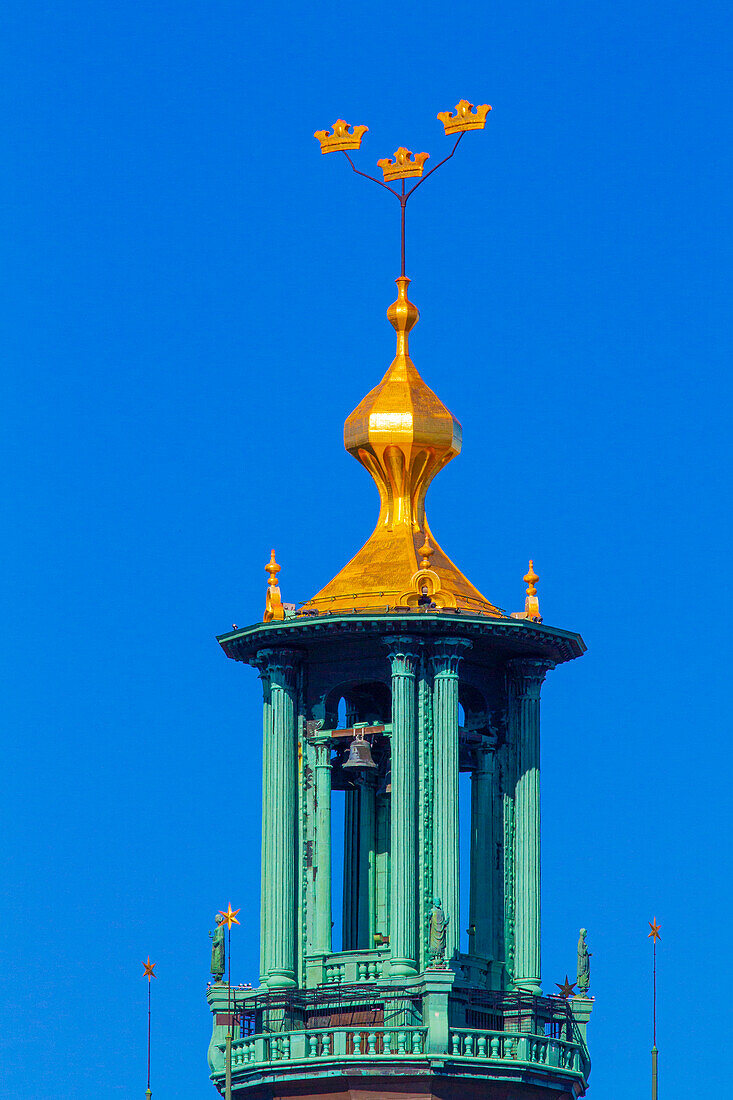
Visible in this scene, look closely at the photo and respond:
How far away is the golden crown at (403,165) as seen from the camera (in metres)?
114

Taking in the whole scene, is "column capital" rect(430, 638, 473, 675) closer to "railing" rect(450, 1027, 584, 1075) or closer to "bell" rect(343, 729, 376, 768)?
"bell" rect(343, 729, 376, 768)

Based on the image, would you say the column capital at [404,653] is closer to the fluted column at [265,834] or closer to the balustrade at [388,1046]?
the fluted column at [265,834]

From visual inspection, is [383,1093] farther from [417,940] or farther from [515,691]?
[515,691]

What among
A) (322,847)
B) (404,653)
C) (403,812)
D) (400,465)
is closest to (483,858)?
(403,812)

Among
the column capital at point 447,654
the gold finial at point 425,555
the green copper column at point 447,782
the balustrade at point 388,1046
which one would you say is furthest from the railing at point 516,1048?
the gold finial at point 425,555

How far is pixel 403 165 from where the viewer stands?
376 ft

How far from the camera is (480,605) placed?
110 meters

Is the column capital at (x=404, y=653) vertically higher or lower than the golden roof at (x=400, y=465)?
lower

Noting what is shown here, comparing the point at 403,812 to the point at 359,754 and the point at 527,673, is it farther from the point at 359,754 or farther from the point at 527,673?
the point at 527,673

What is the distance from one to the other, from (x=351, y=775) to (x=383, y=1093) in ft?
28.6

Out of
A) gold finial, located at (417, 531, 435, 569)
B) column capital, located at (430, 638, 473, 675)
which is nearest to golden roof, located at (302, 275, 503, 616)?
gold finial, located at (417, 531, 435, 569)

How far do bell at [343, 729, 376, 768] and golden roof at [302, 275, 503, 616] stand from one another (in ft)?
9.95

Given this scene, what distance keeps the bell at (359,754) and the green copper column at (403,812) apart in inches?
46.5

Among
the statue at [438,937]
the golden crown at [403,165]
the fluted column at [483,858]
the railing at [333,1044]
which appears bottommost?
the railing at [333,1044]
